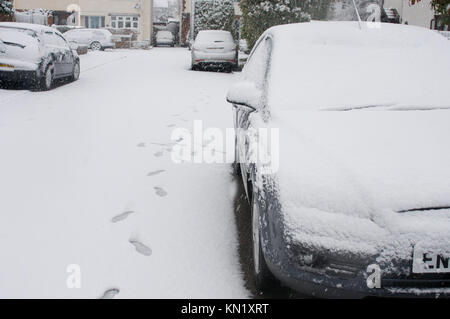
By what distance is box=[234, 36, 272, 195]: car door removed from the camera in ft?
11.3

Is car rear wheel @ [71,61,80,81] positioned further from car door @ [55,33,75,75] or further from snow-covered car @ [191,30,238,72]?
snow-covered car @ [191,30,238,72]

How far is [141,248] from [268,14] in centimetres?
1314

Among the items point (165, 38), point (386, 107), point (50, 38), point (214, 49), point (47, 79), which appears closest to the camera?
point (386, 107)

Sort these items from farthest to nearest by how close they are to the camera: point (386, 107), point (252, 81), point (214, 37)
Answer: point (214, 37)
point (252, 81)
point (386, 107)

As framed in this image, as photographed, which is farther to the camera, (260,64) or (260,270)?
(260,64)

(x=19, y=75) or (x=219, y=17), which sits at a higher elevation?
(x=219, y=17)

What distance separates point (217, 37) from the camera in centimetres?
1697

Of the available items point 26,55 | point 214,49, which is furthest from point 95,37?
point 26,55

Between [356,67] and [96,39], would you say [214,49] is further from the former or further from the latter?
[96,39]

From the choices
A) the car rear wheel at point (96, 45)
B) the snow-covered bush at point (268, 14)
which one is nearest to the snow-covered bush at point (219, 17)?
the car rear wheel at point (96, 45)

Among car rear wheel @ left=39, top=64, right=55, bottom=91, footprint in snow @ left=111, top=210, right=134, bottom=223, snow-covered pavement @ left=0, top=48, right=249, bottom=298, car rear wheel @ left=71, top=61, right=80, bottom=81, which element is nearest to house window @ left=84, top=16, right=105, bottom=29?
car rear wheel @ left=71, top=61, right=80, bottom=81

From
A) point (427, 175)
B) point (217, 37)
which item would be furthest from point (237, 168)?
point (217, 37)

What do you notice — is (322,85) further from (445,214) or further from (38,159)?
(38,159)

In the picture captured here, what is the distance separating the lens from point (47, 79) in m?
11.3
